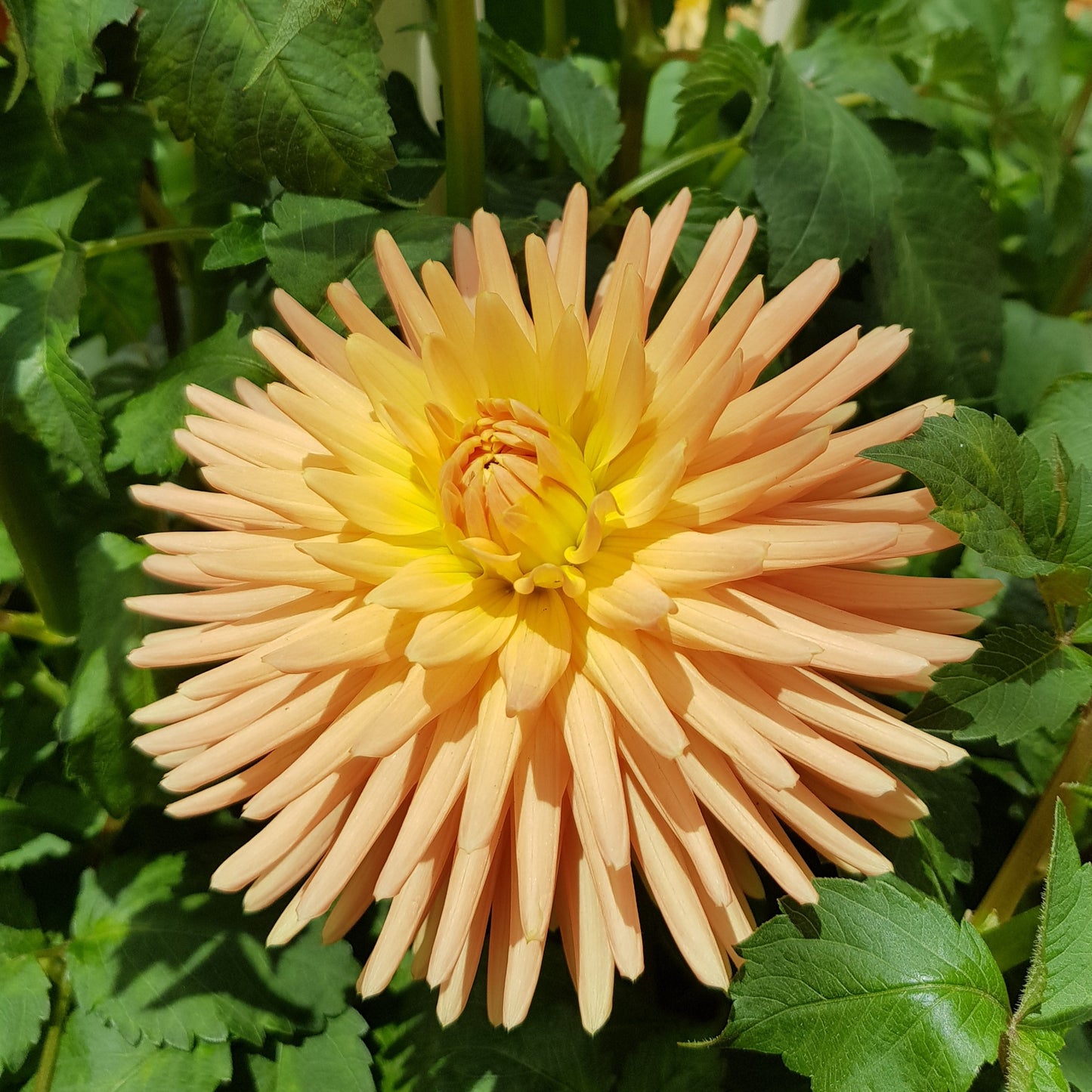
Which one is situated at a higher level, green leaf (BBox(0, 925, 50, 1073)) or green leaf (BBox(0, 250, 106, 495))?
green leaf (BBox(0, 250, 106, 495))

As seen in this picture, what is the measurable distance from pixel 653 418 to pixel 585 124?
35 cm

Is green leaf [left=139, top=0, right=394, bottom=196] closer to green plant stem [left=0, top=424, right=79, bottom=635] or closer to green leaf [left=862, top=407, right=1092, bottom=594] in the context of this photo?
green plant stem [left=0, top=424, right=79, bottom=635]

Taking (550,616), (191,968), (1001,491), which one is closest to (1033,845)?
(1001,491)

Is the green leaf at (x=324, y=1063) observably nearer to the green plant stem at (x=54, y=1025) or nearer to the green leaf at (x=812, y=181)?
the green plant stem at (x=54, y=1025)

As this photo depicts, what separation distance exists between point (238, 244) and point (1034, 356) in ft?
2.23

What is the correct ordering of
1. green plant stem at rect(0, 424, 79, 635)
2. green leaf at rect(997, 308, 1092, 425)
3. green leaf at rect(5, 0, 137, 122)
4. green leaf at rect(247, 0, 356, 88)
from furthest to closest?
green leaf at rect(997, 308, 1092, 425)
green plant stem at rect(0, 424, 79, 635)
green leaf at rect(5, 0, 137, 122)
green leaf at rect(247, 0, 356, 88)

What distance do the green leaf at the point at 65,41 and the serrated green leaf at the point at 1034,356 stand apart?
2.44ft

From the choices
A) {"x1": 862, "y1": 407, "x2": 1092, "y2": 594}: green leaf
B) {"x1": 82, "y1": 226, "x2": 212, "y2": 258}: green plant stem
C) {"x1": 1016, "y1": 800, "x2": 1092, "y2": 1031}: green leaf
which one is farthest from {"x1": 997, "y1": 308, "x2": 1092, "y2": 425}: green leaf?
{"x1": 82, "y1": 226, "x2": 212, "y2": 258}: green plant stem

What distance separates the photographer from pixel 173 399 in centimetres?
71

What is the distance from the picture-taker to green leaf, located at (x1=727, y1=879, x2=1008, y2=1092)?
1.62 ft

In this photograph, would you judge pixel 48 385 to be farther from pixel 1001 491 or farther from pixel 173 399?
pixel 1001 491

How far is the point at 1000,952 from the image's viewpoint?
58 centimetres

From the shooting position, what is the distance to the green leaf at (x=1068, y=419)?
661 mm

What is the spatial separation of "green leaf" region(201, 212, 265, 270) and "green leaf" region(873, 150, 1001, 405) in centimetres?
49
